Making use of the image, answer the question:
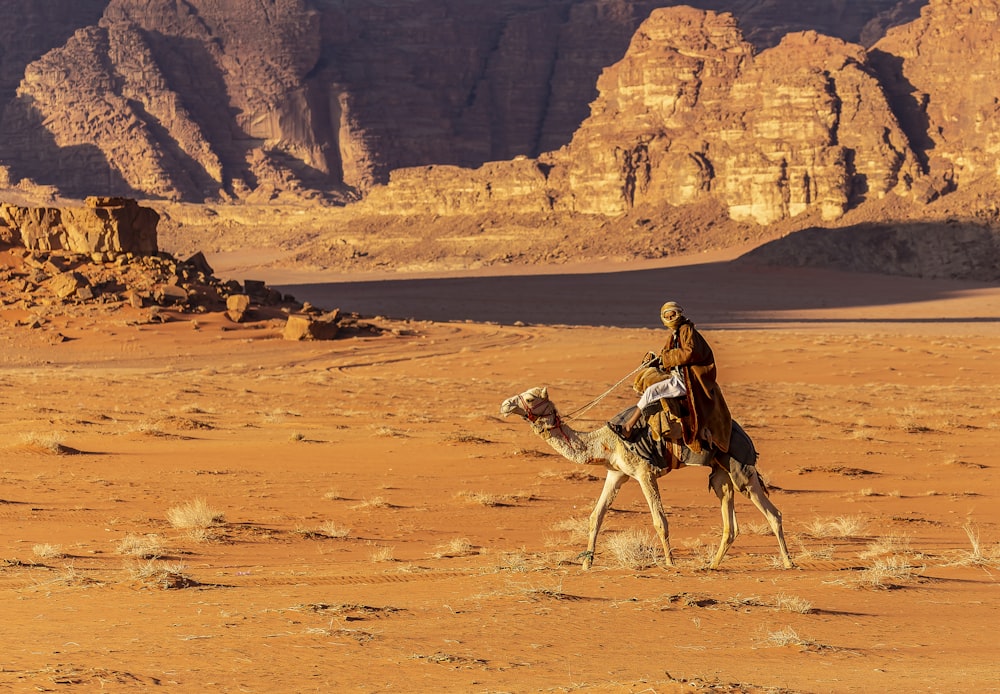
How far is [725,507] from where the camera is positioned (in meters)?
11.7

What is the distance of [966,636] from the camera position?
968 centimetres

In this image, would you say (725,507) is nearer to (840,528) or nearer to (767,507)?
(767,507)

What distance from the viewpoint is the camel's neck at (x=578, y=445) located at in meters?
11.7

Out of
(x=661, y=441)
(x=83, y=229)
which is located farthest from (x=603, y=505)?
(x=83, y=229)

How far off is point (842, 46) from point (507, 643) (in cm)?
13359

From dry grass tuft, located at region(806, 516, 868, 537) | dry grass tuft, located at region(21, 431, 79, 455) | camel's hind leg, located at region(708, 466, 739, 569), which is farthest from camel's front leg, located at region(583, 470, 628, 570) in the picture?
dry grass tuft, located at region(21, 431, 79, 455)

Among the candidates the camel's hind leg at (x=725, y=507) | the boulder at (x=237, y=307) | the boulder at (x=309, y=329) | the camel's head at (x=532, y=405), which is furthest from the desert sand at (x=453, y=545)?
the boulder at (x=237, y=307)

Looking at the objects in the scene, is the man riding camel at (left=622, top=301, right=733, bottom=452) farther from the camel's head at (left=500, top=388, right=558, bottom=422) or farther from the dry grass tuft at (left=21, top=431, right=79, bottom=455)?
the dry grass tuft at (left=21, top=431, right=79, bottom=455)

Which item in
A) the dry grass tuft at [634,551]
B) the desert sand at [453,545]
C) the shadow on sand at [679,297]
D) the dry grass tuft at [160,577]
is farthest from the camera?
the shadow on sand at [679,297]

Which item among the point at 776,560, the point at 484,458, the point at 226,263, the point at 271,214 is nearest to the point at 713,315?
the point at 484,458

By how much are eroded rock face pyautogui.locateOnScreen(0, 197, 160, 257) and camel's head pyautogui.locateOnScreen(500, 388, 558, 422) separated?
4565 cm

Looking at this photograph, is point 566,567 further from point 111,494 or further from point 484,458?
point 484,458

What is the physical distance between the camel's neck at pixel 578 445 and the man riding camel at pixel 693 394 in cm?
25

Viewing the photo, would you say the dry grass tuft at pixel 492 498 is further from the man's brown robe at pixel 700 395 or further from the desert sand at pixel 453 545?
the man's brown robe at pixel 700 395
